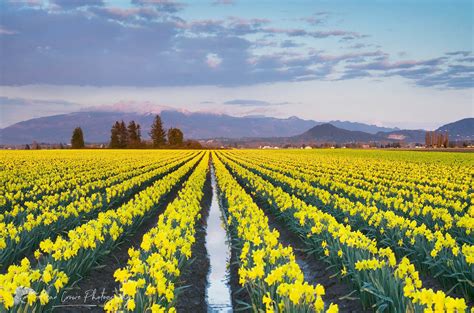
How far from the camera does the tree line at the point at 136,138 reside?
4515 inches

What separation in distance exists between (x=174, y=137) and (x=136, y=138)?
1109cm

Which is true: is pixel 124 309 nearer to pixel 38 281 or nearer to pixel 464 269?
pixel 38 281

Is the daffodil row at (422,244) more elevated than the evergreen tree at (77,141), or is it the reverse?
the evergreen tree at (77,141)

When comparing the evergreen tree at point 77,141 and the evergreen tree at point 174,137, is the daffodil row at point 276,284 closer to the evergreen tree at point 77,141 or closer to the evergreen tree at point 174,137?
the evergreen tree at point 77,141

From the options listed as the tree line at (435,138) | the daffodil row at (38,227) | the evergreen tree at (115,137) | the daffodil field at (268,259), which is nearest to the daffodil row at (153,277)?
the daffodil field at (268,259)

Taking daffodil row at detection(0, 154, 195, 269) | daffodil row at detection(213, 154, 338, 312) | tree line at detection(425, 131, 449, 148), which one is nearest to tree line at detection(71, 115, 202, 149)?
tree line at detection(425, 131, 449, 148)

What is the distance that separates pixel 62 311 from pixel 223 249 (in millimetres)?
5472

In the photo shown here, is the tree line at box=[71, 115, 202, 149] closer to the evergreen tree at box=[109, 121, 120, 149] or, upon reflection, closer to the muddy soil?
the evergreen tree at box=[109, 121, 120, 149]

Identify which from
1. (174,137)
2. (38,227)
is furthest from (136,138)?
(38,227)

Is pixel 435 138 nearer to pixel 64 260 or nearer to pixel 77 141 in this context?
pixel 77 141

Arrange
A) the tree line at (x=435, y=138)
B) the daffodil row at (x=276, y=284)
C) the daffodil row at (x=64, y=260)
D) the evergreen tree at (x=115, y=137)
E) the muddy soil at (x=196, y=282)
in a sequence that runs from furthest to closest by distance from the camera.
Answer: the tree line at (x=435, y=138) < the evergreen tree at (x=115, y=137) < the muddy soil at (x=196, y=282) < the daffodil row at (x=64, y=260) < the daffodil row at (x=276, y=284)

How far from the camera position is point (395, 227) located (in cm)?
955

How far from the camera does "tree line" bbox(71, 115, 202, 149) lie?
114681mm

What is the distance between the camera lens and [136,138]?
12631cm
